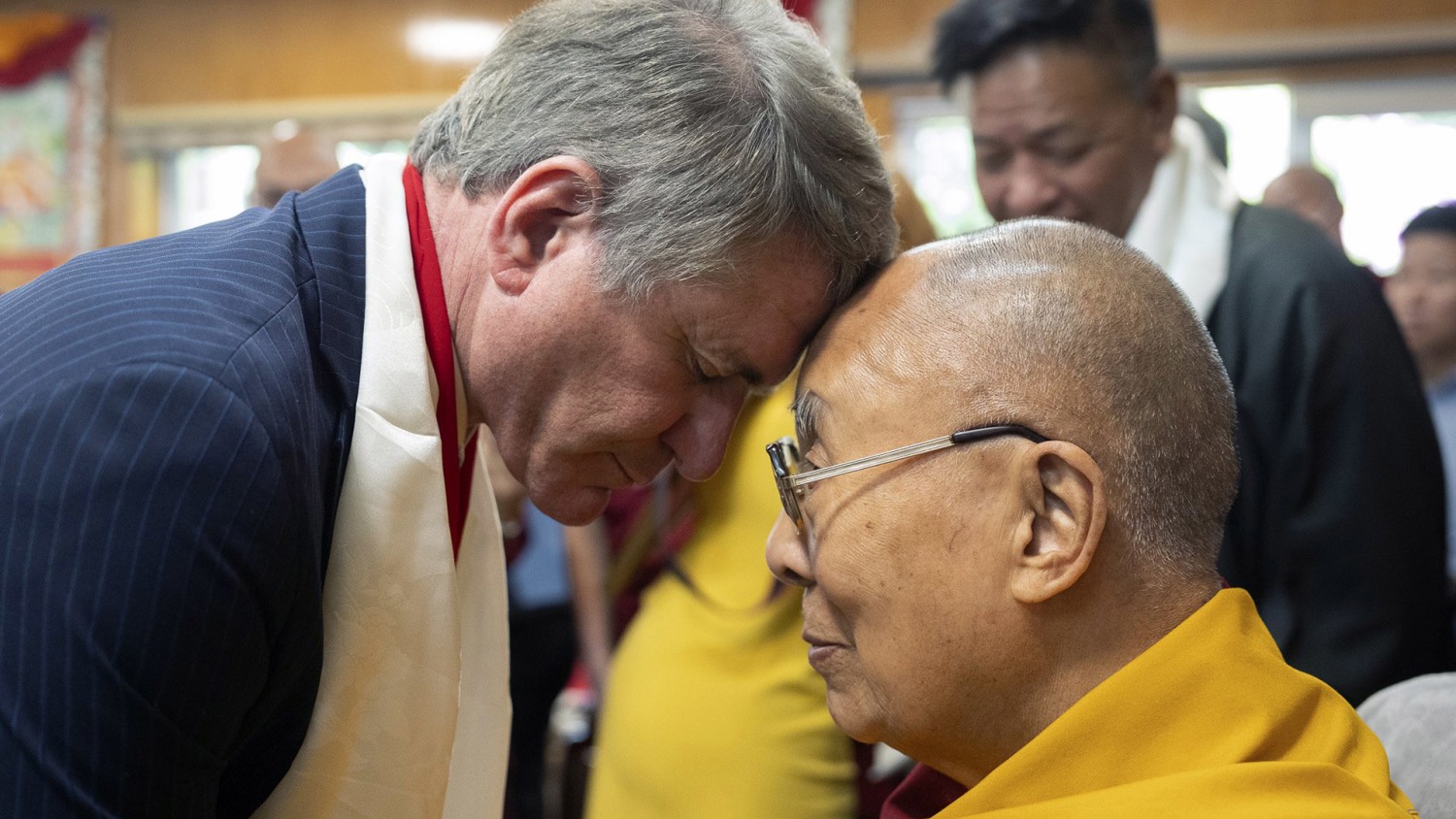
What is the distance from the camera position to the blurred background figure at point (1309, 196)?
163 inches

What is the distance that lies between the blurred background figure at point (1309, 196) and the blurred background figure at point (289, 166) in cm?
279

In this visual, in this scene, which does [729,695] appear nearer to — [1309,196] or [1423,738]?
[1423,738]

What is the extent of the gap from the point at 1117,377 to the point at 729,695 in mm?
976

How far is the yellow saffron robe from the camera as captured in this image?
42.8 inches

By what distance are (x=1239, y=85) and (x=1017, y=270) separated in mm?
5653

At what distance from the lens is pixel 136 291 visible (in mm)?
1014

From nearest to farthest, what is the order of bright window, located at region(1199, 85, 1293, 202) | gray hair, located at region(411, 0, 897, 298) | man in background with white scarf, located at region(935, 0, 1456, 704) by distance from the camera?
gray hair, located at region(411, 0, 897, 298), man in background with white scarf, located at region(935, 0, 1456, 704), bright window, located at region(1199, 85, 1293, 202)

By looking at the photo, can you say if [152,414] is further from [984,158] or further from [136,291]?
[984,158]

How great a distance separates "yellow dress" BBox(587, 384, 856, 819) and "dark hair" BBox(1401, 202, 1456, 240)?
8.31 feet

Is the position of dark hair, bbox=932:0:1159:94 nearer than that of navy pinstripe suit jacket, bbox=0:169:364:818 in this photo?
No

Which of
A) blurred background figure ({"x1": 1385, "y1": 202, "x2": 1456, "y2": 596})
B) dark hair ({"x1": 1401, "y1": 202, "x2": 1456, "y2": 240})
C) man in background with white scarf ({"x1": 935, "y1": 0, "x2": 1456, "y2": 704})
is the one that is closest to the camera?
man in background with white scarf ({"x1": 935, "y1": 0, "x2": 1456, "y2": 704})

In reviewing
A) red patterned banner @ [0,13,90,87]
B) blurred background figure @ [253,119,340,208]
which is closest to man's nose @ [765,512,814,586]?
blurred background figure @ [253,119,340,208]

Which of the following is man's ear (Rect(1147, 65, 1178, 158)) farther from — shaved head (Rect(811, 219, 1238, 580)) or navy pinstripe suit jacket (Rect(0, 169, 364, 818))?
navy pinstripe suit jacket (Rect(0, 169, 364, 818))

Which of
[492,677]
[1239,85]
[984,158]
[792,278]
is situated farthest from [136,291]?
[1239,85]
